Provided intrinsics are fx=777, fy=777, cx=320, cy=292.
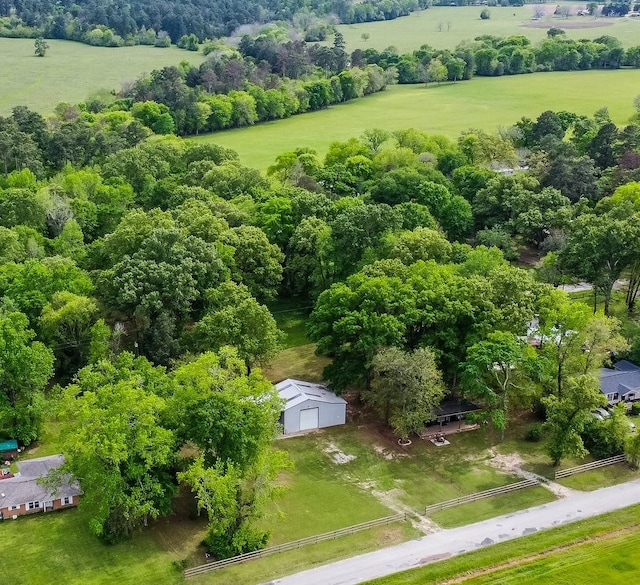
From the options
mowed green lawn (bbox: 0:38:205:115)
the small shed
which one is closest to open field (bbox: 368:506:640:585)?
the small shed

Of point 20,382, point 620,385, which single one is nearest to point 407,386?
point 620,385

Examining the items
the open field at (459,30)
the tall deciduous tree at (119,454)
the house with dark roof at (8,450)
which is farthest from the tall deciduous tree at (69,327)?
the open field at (459,30)

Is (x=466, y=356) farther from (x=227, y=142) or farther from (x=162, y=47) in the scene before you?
(x=162, y=47)

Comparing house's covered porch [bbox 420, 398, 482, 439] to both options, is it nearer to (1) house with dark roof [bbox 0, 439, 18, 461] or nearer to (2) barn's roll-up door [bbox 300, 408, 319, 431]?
(2) barn's roll-up door [bbox 300, 408, 319, 431]

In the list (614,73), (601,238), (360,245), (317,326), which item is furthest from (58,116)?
(614,73)

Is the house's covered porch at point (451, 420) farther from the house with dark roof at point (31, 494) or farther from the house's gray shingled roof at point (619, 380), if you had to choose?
the house with dark roof at point (31, 494)

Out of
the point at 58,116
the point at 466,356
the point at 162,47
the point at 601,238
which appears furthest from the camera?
the point at 162,47
